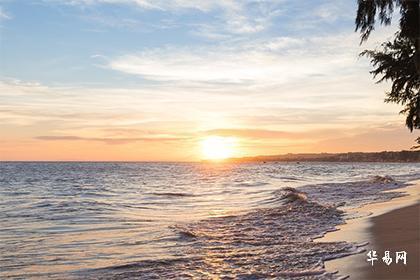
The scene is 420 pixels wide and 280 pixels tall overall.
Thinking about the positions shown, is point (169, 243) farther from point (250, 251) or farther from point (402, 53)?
point (402, 53)

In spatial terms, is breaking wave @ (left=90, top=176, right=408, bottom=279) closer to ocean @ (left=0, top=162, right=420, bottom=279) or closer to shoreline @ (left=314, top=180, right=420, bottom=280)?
ocean @ (left=0, top=162, right=420, bottom=279)

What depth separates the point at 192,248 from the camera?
36.7ft

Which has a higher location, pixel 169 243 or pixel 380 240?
pixel 380 240

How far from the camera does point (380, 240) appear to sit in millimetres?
10508

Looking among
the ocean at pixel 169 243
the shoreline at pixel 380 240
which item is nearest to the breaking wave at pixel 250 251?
the ocean at pixel 169 243

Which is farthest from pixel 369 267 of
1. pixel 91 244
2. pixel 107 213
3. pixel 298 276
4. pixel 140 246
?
pixel 107 213

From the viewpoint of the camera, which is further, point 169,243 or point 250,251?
point 169,243

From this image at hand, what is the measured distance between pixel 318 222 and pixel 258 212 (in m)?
4.05

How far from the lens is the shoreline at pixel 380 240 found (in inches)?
296

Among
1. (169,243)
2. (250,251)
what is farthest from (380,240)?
(169,243)

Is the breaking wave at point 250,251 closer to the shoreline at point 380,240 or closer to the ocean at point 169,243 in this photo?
the ocean at point 169,243

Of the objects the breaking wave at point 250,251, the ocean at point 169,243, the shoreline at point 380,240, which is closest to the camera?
the shoreline at point 380,240

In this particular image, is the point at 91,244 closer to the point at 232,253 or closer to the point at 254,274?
the point at 232,253

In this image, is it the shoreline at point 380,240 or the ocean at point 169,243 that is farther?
the ocean at point 169,243
